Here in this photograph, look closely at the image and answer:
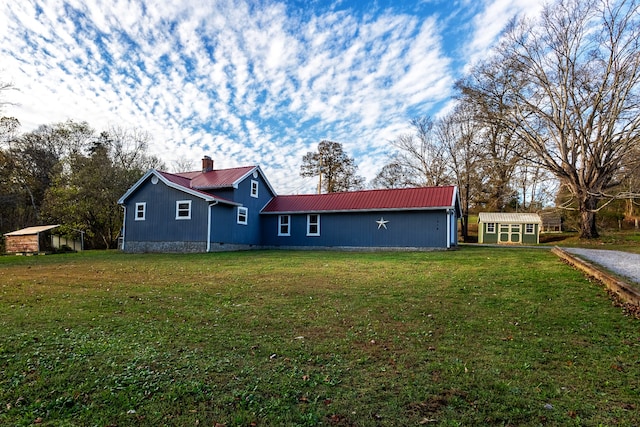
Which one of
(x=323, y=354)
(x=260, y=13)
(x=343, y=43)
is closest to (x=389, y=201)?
(x=343, y=43)

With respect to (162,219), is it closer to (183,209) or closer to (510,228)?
(183,209)

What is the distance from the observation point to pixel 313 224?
22547mm

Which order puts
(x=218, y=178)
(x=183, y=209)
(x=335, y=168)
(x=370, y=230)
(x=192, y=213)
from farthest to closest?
1. (x=335, y=168)
2. (x=218, y=178)
3. (x=370, y=230)
4. (x=183, y=209)
5. (x=192, y=213)

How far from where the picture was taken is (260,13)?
1326 centimetres

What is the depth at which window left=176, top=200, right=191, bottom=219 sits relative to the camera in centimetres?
2050

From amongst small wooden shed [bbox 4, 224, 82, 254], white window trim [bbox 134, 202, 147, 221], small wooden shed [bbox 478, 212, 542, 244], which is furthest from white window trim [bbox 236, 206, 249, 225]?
small wooden shed [bbox 478, 212, 542, 244]

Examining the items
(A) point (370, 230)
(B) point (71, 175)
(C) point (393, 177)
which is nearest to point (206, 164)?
(B) point (71, 175)

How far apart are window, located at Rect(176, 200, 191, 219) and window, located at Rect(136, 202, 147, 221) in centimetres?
251

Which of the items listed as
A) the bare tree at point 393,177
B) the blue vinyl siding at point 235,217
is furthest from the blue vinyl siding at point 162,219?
the bare tree at point 393,177

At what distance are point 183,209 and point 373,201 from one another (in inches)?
421

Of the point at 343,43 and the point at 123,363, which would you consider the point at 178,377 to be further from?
the point at 343,43

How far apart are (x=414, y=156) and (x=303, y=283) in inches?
1130

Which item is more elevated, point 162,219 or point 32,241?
point 162,219

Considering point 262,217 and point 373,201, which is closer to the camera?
point 373,201
